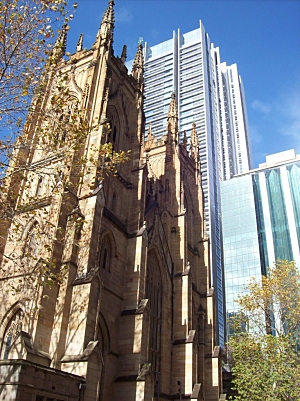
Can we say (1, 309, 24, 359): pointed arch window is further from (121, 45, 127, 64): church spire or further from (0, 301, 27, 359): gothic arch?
(121, 45, 127, 64): church spire

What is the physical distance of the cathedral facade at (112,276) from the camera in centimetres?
1748

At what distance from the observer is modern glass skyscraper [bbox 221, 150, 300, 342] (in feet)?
218

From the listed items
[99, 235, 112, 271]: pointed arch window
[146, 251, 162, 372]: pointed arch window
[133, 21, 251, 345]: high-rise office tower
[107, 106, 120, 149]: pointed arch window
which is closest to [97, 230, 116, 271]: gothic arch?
[99, 235, 112, 271]: pointed arch window

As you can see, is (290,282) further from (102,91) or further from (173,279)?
(102,91)

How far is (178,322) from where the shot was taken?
29125 millimetres

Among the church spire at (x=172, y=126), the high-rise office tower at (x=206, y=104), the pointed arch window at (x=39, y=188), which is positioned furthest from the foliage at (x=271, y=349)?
the high-rise office tower at (x=206, y=104)

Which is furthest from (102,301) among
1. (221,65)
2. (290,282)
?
(221,65)

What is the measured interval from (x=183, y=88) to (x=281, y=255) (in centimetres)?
6143

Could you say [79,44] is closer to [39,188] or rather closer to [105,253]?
[39,188]

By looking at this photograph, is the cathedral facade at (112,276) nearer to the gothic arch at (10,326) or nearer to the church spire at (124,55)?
the gothic arch at (10,326)

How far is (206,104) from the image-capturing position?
343 ft

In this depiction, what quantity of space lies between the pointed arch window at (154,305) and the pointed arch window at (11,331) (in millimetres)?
9636

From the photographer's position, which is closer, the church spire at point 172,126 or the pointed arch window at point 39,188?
the pointed arch window at point 39,188

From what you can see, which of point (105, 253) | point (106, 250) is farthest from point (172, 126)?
point (105, 253)
